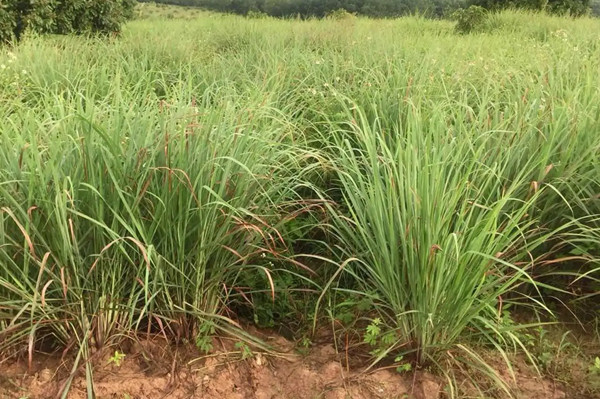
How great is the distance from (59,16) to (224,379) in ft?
18.7

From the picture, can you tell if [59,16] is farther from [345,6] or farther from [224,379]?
[345,6]

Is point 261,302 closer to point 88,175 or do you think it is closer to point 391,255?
point 391,255

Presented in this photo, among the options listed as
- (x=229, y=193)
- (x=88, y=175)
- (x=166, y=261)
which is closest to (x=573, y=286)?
(x=229, y=193)

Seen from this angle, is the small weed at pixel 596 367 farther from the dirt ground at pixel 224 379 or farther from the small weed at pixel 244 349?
the small weed at pixel 244 349

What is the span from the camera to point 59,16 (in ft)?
19.9

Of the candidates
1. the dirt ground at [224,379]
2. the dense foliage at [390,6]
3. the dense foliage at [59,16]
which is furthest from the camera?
the dense foliage at [390,6]

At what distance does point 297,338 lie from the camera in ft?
6.15

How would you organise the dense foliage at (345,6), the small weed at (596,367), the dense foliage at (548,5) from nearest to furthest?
the small weed at (596,367), the dense foliage at (548,5), the dense foliage at (345,6)

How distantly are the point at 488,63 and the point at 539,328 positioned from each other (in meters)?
2.42

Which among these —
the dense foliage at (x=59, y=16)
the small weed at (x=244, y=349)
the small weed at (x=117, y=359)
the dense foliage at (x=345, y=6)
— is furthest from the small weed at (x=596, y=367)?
the dense foliage at (x=345, y=6)

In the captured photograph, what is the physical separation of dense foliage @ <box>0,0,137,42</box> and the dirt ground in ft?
14.1

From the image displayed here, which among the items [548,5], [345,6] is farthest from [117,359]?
[345,6]

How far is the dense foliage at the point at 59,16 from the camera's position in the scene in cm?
541

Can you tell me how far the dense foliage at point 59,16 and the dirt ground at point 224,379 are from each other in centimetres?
429
